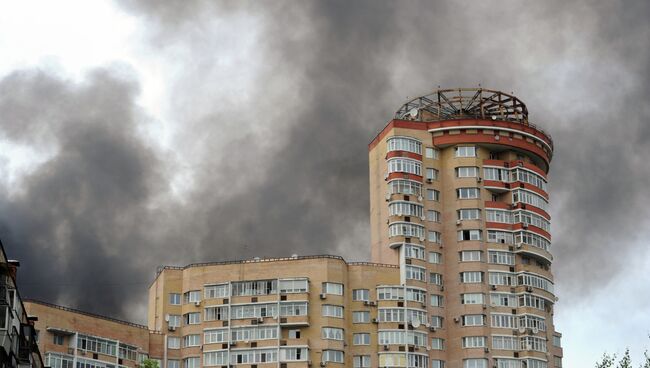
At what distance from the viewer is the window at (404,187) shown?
176 metres

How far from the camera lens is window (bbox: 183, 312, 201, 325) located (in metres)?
171

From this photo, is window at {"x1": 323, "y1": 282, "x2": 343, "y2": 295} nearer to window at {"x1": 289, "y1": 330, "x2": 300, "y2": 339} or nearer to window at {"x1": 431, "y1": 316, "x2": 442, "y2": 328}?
window at {"x1": 289, "y1": 330, "x2": 300, "y2": 339}

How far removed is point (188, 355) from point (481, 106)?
5597 centimetres

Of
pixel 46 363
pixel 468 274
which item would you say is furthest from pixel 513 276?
pixel 46 363

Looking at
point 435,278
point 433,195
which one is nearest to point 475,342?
point 435,278

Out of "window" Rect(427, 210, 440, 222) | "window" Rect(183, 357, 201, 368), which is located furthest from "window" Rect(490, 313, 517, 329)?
"window" Rect(183, 357, 201, 368)

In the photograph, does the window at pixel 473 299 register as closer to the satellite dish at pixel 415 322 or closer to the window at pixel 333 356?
the satellite dish at pixel 415 322

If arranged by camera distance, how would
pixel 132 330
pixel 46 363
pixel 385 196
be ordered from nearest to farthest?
pixel 46 363 < pixel 132 330 < pixel 385 196

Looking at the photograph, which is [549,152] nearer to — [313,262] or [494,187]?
[494,187]

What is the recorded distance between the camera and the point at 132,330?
16562 cm

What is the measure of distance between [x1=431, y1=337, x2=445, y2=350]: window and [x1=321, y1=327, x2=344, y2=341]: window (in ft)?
43.2

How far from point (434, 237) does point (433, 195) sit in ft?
20.3

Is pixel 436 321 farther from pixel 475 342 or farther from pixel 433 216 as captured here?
pixel 433 216

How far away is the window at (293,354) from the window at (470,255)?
26.6 m
